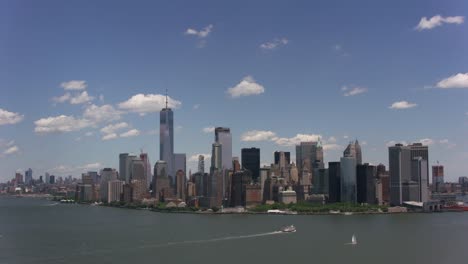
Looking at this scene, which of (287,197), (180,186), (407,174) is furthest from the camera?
(180,186)

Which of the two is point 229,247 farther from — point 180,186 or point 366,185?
point 180,186

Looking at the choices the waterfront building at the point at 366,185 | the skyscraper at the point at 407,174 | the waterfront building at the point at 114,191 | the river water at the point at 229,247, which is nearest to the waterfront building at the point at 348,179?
the waterfront building at the point at 366,185

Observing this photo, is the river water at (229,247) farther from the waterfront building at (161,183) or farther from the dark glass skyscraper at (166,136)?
the dark glass skyscraper at (166,136)

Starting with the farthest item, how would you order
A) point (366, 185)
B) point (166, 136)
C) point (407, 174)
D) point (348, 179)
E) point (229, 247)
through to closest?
point (166, 136) < point (407, 174) < point (348, 179) < point (366, 185) < point (229, 247)

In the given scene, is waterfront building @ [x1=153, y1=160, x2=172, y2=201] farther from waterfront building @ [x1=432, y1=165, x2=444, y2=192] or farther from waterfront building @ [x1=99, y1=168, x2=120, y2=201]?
waterfront building @ [x1=432, y1=165, x2=444, y2=192]

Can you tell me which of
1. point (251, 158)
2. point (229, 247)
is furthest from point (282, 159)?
point (229, 247)

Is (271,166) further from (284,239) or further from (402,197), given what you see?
(284,239)

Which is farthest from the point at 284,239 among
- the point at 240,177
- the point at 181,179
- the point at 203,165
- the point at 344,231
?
the point at 203,165

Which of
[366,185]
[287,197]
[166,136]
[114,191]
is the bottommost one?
[287,197]
